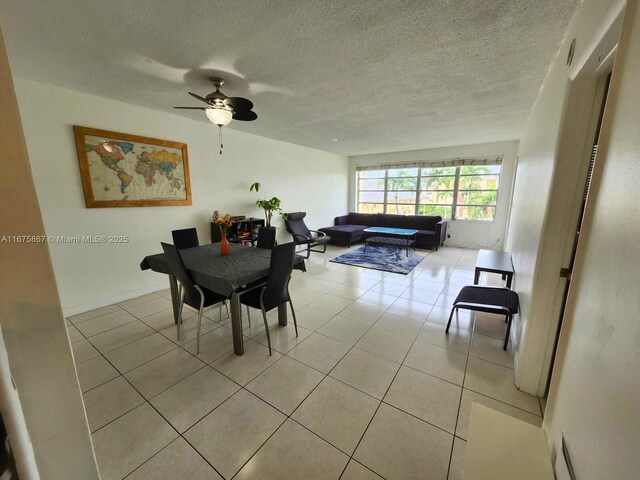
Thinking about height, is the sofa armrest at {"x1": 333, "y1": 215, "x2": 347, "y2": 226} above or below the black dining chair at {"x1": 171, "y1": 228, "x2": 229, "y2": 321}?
below

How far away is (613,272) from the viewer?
74 cm

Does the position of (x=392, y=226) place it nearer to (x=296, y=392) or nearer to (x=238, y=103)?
(x=238, y=103)

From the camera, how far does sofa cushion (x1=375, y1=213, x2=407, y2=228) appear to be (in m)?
6.58

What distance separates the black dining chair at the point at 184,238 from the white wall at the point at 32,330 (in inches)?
102

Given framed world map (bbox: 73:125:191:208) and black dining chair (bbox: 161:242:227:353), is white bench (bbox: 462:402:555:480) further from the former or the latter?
framed world map (bbox: 73:125:191:208)

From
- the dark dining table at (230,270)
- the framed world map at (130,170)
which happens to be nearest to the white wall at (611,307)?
the dark dining table at (230,270)

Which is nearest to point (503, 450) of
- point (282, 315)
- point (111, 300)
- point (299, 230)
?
point (282, 315)

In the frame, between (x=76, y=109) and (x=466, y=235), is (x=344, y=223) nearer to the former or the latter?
(x=466, y=235)

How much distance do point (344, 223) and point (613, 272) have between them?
668 cm

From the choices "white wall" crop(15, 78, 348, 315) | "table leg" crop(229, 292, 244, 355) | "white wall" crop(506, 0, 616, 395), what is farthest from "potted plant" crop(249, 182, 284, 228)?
"white wall" crop(506, 0, 616, 395)

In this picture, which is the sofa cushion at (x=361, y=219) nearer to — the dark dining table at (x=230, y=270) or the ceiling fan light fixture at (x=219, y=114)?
the dark dining table at (x=230, y=270)

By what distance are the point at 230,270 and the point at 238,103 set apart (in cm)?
148

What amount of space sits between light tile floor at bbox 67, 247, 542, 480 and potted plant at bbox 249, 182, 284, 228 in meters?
2.41

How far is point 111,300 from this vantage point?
10.3 feet
